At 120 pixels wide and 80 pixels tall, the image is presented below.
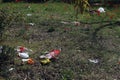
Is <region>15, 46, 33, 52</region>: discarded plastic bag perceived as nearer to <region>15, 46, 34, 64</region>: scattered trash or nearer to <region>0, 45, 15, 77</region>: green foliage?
<region>15, 46, 34, 64</region>: scattered trash

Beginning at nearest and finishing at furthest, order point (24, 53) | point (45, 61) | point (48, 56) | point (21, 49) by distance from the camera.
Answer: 1. point (45, 61)
2. point (48, 56)
3. point (24, 53)
4. point (21, 49)

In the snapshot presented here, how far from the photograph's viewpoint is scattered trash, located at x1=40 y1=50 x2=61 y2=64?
491 cm

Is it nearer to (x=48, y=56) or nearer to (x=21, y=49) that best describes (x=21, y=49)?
(x=21, y=49)

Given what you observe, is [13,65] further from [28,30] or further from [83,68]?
[28,30]

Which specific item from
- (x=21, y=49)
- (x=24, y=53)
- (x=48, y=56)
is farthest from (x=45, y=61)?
(x=21, y=49)

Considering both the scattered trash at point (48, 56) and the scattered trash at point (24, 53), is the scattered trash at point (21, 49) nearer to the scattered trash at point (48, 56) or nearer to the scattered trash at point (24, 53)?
the scattered trash at point (24, 53)

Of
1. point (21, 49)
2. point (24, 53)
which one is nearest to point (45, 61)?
point (24, 53)

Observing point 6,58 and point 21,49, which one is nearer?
point 6,58

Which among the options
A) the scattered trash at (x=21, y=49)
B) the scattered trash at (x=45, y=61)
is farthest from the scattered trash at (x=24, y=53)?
the scattered trash at (x=45, y=61)

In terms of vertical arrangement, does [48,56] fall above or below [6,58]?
below

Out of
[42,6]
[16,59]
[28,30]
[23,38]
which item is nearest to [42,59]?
[16,59]

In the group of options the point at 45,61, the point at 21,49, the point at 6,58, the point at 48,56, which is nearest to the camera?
Answer: the point at 6,58

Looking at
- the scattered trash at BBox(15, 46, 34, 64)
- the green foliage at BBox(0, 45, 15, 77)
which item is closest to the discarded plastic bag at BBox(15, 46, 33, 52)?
the scattered trash at BBox(15, 46, 34, 64)

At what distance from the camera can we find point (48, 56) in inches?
199
